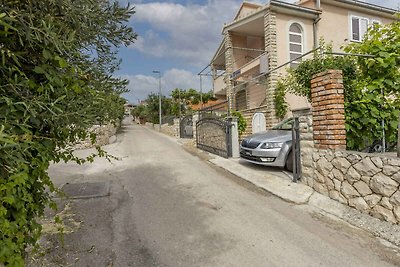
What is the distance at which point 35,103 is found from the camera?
4.82 feet

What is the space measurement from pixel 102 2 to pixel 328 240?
4.02 m

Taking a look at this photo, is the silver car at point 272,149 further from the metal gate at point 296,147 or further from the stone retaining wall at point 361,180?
the stone retaining wall at point 361,180

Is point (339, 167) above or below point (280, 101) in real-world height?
below

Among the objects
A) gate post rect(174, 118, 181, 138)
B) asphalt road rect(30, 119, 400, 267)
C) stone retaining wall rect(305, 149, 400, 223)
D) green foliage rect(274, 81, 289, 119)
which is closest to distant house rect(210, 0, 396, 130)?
green foliage rect(274, 81, 289, 119)

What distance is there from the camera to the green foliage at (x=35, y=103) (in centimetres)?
137

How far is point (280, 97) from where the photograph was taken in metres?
12.5

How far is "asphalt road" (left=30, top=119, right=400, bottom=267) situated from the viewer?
10.2 ft

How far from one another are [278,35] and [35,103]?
1373 cm

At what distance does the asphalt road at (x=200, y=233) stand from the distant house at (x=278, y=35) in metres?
7.84

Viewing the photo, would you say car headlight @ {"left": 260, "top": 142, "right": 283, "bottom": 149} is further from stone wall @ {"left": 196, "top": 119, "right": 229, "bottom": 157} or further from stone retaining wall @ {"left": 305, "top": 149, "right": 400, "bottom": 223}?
stone wall @ {"left": 196, "top": 119, "right": 229, "bottom": 157}

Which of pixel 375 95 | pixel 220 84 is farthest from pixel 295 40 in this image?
pixel 375 95

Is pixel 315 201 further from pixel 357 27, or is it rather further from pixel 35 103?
pixel 357 27

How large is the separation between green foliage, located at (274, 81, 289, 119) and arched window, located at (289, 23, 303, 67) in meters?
2.26

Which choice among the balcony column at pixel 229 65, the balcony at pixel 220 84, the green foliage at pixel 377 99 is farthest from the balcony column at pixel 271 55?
the green foliage at pixel 377 99
